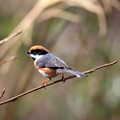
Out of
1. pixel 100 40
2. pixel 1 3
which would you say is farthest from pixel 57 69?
pixel 1 3

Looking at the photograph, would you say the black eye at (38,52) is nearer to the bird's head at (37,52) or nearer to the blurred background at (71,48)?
the bird's head at (37,52)

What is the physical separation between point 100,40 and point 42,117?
9.56 feet

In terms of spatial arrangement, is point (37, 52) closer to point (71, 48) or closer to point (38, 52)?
point (38, 52)

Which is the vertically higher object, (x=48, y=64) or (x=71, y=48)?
(x=48, y=64)

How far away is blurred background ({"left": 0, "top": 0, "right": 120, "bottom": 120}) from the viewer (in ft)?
10.5

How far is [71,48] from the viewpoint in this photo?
4.46m

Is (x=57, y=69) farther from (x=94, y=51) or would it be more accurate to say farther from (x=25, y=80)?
(x=94, y=51)

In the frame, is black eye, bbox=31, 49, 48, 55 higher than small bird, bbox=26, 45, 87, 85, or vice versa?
black eye, bbox=31, 49, 48, 55

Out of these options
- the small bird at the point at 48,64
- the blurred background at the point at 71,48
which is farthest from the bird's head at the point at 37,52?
the blurred background at the point at 71,48

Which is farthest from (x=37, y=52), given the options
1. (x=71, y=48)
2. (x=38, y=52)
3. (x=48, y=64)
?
(x=71, y=48)

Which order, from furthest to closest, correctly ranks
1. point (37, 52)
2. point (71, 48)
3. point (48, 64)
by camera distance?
point (71, 48), point (37, 52), point (48, 64)

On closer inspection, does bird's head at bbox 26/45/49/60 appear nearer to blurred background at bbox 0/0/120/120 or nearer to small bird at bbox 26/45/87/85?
small bird at bbox 26/45/87/85

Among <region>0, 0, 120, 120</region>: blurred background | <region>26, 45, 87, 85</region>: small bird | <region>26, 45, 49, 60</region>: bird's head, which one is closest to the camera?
<region>26, 45, 87, 85</region>: small bird

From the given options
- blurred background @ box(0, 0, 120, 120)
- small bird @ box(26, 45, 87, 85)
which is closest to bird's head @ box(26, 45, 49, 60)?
small bird @ box(26, 45, 87, 85)
